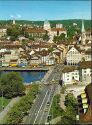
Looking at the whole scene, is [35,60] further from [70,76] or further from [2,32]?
[2,32]

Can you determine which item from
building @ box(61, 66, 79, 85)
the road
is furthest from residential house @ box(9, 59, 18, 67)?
building @ box(61, 66, 79, 85)

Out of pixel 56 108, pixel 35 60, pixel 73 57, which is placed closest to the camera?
pixel 56 108

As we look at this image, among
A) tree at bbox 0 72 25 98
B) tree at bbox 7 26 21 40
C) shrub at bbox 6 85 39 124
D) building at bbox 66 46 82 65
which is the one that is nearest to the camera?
shrub at bbox 6 85 39 124

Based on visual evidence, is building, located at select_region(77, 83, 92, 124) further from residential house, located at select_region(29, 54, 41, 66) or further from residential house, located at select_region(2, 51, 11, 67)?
residential house, located at select_region(2, 51, 11, 67)

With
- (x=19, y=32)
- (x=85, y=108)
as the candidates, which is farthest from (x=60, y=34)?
(x=85, y=108)

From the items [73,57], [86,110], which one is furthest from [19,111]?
[73,57]

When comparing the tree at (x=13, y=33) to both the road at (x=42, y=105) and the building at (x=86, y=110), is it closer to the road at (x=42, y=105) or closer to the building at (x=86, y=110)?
the road at (x=42, y=105)

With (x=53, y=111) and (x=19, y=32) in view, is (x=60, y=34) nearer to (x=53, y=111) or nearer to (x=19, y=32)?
(x=19, y=32)
